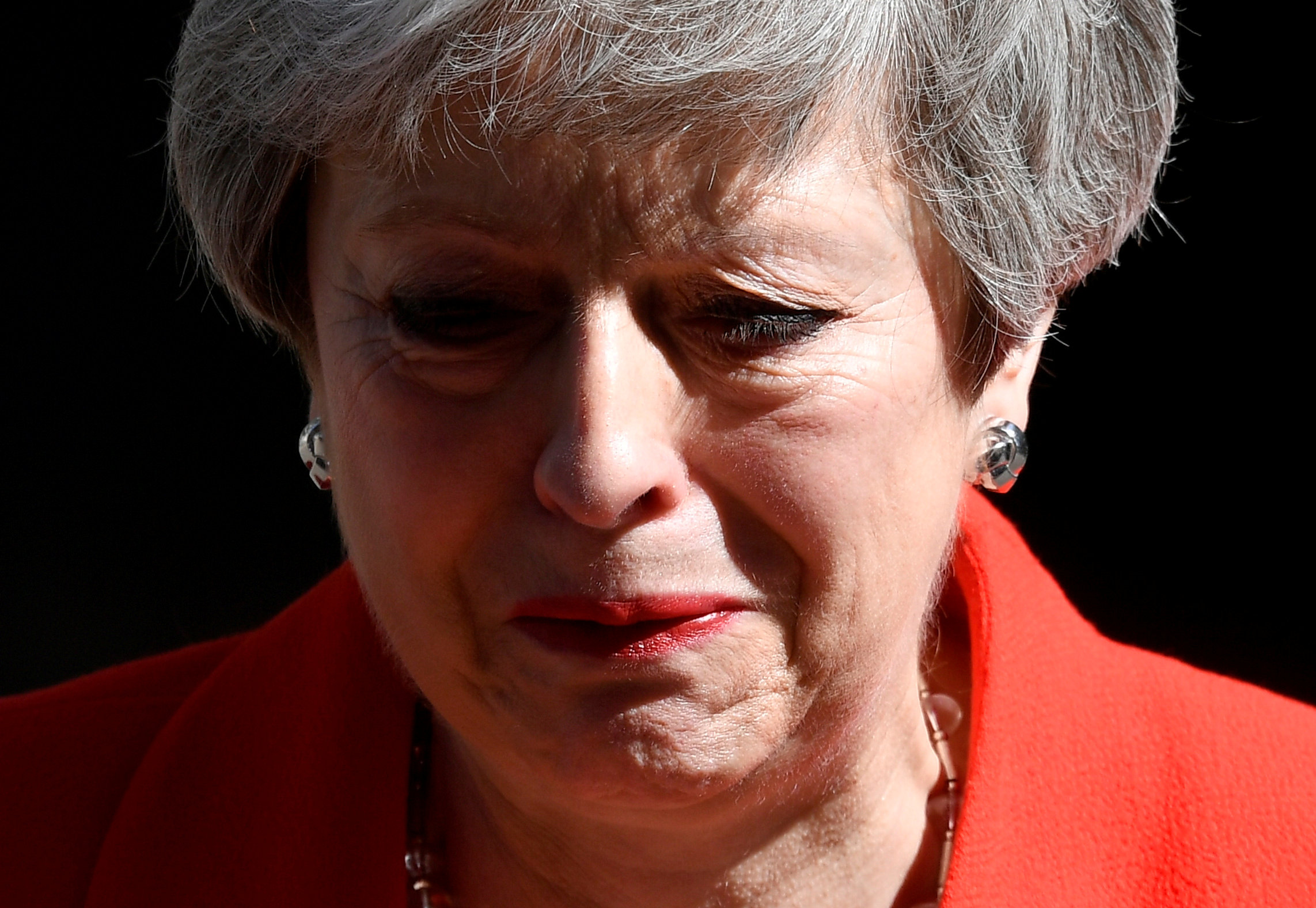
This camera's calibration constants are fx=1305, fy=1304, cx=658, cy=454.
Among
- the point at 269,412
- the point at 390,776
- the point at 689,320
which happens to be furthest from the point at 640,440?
the point at 269,412

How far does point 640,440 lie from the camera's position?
1386mm

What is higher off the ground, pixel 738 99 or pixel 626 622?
pixel 738 99

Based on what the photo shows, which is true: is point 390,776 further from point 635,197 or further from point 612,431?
point 635,197

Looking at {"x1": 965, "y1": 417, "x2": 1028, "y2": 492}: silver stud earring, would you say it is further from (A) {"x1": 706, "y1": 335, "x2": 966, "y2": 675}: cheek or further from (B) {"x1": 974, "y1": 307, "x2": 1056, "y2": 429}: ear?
(A) {"x1": 706, "y1": 335, "x2": 966, "y2": 675}: cheek

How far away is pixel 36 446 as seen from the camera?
383 centimetres

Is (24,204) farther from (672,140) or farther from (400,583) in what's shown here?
(672,140)

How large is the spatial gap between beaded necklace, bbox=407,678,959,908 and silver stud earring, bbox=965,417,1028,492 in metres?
0.43

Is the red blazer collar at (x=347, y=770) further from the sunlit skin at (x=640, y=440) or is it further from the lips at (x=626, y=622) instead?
the lips at (x=626, y=622)

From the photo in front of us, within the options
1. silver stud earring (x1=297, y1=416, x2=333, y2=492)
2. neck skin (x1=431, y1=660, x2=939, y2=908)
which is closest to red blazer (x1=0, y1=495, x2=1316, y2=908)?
neck skin (x1=431, y1=660, x2=939, y2=908)

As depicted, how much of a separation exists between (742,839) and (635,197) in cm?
88

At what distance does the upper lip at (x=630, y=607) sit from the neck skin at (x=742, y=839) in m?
0.27

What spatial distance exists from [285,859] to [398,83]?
3.59 feet

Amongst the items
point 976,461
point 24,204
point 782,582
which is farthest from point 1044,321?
point 24,204

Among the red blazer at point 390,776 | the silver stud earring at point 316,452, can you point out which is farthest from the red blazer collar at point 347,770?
the silver stud earring at point 316,452
